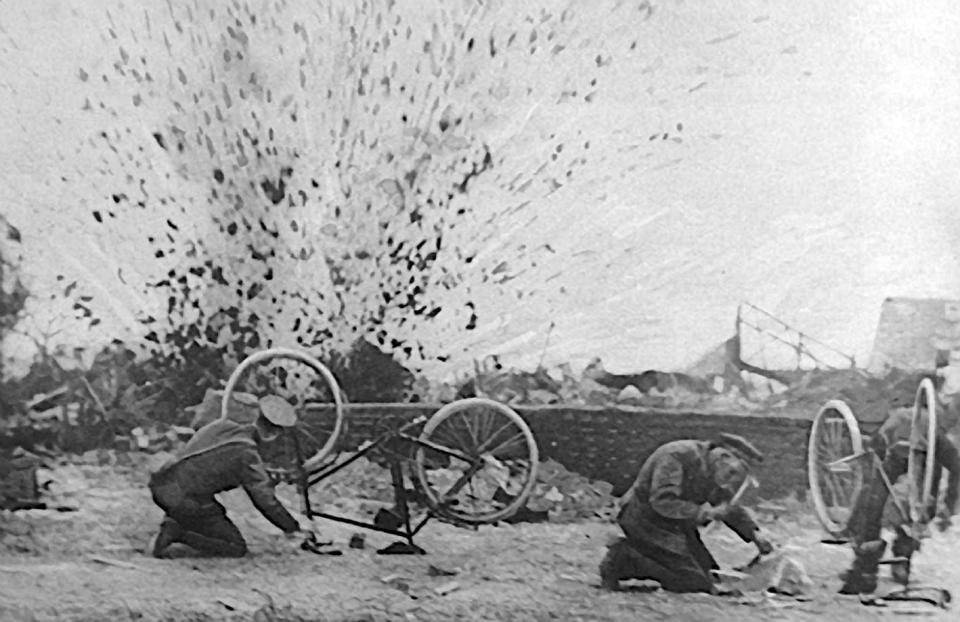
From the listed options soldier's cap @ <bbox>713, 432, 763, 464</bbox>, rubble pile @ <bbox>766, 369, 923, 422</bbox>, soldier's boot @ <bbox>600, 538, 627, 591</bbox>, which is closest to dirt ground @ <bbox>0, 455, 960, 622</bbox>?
soldier's boot @ <bbox>600, 538, 627, 591</bbox>

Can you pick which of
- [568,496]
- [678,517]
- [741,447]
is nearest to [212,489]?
[568,496]

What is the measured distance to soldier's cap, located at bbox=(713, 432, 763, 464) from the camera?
269 centimetres

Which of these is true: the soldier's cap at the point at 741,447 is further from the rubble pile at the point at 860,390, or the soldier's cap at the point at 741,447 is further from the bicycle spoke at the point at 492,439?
the bicycle spoke at the point at 492,439

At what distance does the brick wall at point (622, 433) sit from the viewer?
106 inches

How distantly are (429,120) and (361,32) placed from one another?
0.25m

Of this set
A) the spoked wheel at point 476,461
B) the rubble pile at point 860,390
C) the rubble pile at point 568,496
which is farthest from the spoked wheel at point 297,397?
the rubble pile at point 860,390

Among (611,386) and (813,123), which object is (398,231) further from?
(813,123)

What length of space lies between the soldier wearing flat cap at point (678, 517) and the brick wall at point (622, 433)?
3 centimetres

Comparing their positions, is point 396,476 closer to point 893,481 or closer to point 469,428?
point 469,428

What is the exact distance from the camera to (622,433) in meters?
2.71

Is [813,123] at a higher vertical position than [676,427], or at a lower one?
higher

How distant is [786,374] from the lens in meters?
2.69

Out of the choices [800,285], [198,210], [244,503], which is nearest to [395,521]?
[244,503]

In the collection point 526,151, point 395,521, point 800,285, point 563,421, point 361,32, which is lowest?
point 395,521
